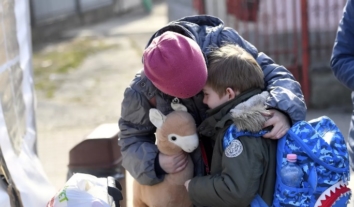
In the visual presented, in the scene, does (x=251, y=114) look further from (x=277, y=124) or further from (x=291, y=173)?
(x=291, y=173)

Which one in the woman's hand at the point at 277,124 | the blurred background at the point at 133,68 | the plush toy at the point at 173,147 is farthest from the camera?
the blurred background at the point at 133,68

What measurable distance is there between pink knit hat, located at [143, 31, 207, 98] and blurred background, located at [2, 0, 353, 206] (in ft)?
5.06

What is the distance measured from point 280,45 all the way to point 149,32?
6634mm

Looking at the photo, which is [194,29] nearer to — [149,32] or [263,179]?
[263,179]

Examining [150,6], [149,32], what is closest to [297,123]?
[149,32]

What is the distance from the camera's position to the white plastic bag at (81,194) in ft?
10.2

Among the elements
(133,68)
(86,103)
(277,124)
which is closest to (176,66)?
(277,124)

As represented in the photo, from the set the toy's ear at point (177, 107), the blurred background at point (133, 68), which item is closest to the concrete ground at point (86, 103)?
the blurred background at point (133, 68)

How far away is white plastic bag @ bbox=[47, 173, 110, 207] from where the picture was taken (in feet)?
10.2

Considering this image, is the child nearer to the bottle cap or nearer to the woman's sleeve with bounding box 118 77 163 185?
the bottle cap

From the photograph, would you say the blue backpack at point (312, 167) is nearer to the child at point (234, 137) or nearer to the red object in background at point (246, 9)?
the child at point (234, 137)

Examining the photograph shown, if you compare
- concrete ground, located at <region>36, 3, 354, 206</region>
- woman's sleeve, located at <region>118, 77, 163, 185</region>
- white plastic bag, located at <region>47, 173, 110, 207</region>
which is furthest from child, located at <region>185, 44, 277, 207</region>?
concrete ground, located at <region>36, 3, 354, 206</region>

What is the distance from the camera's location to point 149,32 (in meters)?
13.7

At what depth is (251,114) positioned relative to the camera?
2.92 metres
